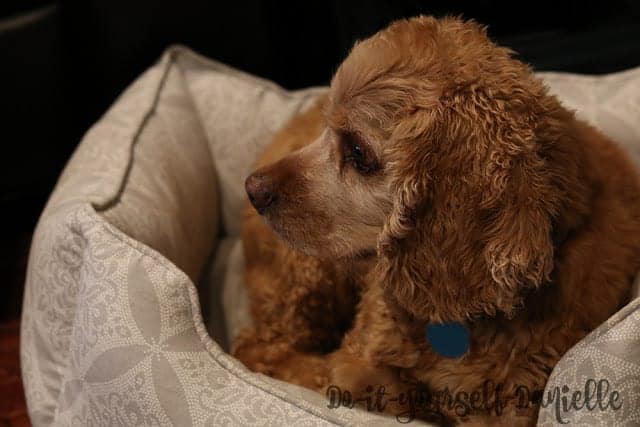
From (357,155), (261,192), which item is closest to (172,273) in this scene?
(261,192)

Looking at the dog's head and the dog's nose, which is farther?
the dog's nose

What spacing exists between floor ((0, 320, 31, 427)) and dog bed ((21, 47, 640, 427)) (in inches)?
15.7

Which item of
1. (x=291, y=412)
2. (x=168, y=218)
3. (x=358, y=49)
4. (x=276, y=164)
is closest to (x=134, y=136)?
(x=168, y=218)

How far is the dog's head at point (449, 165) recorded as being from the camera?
1202mm

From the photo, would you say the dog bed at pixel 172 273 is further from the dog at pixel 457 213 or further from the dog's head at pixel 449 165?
the dog's head at pixel 449 165

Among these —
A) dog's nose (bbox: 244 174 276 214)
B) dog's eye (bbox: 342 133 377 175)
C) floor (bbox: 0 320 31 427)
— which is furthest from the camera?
floor (bbox: 0 320 31 427)

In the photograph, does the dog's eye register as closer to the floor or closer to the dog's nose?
the dog's nose

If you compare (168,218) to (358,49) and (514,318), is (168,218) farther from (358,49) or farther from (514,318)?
(514,318)

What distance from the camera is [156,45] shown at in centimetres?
257

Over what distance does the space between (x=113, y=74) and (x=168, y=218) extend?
1014 millimetres

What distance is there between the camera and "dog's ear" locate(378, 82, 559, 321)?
3.93 feet

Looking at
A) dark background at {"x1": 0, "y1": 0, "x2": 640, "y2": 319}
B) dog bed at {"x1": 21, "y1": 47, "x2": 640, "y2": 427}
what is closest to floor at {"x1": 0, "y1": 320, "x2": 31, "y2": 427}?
dark background at {"x1": 0, "y1": 0, "x2": 640, "y2": 319}

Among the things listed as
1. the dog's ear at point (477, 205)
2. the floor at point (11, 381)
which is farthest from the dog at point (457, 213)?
the floor at point (11, 381)

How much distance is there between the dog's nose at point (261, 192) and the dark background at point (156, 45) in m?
1.08
